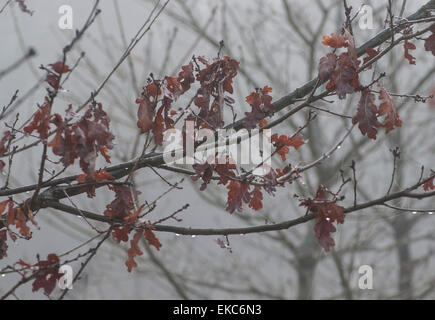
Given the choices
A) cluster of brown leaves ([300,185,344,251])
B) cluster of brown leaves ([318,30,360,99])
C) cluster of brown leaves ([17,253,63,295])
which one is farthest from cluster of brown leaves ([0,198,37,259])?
Answer: cluster of brown leaves ([318,30,360,99])

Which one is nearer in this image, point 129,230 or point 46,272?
point 46,272

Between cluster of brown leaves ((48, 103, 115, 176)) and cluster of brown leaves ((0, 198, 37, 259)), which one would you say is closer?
cluster of brown leaves ((48, 103, 115, 176))

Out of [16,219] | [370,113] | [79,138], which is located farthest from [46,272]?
[370,113]

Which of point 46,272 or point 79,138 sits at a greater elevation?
point 79,138

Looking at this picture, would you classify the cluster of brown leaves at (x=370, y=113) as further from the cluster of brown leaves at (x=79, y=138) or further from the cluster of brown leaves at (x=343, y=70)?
the cluster of brown leaves at (x=79, y=138)

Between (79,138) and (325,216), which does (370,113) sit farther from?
(79,138)

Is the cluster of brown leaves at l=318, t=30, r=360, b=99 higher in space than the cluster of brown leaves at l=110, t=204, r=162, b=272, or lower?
higher

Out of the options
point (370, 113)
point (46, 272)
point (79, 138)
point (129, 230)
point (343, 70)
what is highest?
point (343, 70)

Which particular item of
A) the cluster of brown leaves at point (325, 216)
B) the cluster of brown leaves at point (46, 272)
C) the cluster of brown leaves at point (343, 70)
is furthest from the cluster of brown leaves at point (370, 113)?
the cluster of brown leaves at point (46, 272)

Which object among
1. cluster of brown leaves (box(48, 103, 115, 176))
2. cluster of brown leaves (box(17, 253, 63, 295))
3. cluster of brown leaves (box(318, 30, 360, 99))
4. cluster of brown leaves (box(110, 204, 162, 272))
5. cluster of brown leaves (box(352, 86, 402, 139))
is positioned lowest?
cluster of brown leaves (box(17, 253, 63, 295))

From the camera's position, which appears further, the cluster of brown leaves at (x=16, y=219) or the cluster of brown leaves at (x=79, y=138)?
the cluster of brown leaves at (x=16, y=219)

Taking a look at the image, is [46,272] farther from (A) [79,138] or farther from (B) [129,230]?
(A) [79,138]

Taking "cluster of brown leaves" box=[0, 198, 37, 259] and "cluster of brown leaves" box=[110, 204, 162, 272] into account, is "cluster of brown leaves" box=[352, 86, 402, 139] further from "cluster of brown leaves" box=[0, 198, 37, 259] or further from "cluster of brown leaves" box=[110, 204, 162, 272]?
"cluster of brown leaves" box=[0, 198, 37, 259]
